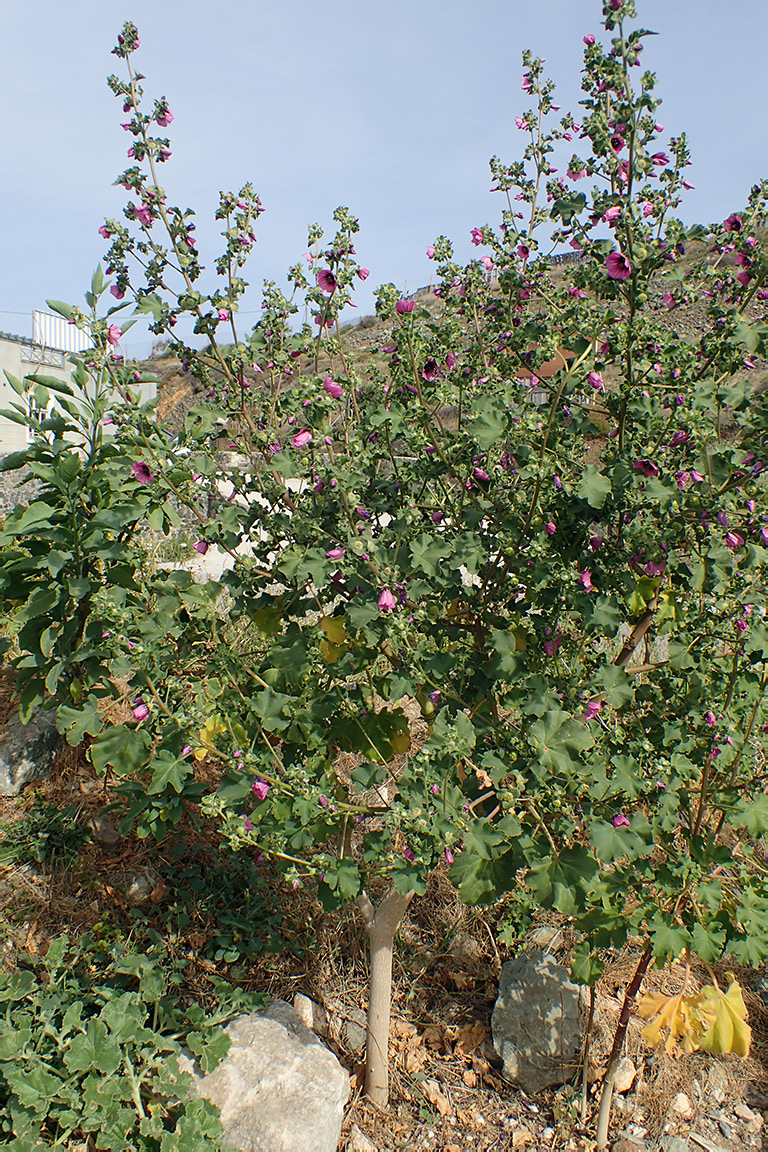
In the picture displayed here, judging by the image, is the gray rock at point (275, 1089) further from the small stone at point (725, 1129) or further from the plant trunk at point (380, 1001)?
the small stone at point (725, 1129)

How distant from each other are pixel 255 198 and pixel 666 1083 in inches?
107

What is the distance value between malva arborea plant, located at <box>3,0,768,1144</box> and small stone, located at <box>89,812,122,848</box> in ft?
3.15

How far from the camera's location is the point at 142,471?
1890 mm

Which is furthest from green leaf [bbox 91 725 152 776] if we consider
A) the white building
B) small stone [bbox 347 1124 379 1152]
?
the white building

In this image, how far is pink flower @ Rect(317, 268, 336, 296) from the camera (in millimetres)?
1980

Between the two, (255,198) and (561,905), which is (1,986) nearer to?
(561,905)

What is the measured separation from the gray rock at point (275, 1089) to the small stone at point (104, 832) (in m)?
0.97

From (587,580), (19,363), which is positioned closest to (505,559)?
(587,580)

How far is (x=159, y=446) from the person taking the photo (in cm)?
190

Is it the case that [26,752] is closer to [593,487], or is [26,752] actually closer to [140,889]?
[140,889]

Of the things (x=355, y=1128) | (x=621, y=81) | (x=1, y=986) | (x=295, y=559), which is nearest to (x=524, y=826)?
(x=295, y=559)

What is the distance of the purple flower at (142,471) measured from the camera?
6.15 feet

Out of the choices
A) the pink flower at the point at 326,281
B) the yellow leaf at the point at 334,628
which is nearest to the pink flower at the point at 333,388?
the pink flower at the point at 326,281

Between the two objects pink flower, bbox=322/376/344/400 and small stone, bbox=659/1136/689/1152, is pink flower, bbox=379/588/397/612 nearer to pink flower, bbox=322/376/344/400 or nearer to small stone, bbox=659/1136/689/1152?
pink flower, bbox=322/376/344/400
